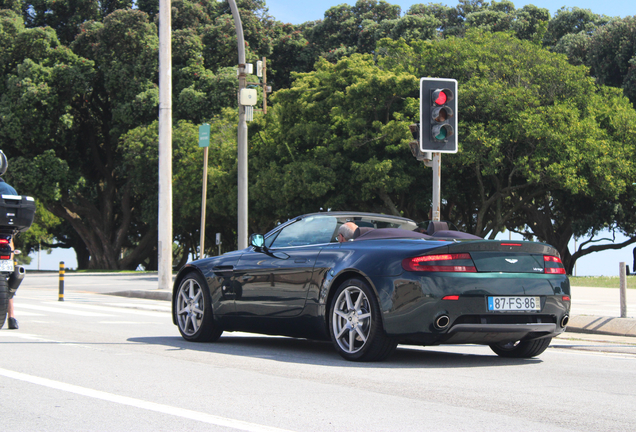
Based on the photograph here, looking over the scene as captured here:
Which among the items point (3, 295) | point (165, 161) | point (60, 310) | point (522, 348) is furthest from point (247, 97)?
point (522, 348)

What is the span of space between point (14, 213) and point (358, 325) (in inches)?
164

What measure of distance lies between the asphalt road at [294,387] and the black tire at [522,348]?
152 millimetres

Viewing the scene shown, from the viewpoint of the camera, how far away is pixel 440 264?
23.0ft

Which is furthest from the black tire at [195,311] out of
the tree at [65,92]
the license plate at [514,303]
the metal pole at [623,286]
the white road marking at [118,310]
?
the tree at [65,92]

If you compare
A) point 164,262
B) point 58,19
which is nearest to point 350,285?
point 164,262

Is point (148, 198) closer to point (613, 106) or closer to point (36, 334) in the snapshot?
point (613, 106)

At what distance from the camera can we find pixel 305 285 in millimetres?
7910


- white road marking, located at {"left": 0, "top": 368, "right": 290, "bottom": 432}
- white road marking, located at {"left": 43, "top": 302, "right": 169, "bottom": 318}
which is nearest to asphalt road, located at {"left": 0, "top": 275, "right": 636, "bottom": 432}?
white road marking, located at {"left": 0, "top": 368, "right": 290, "bottom": 432}

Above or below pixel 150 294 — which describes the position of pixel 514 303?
above

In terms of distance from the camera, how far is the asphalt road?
16.1 ft

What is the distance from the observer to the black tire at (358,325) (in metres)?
7.20

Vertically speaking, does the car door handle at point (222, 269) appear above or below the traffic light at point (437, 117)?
below

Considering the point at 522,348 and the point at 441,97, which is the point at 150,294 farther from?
the point at 522,348

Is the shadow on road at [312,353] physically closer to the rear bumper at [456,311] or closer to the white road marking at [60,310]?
the rear bumper at [456,311]
